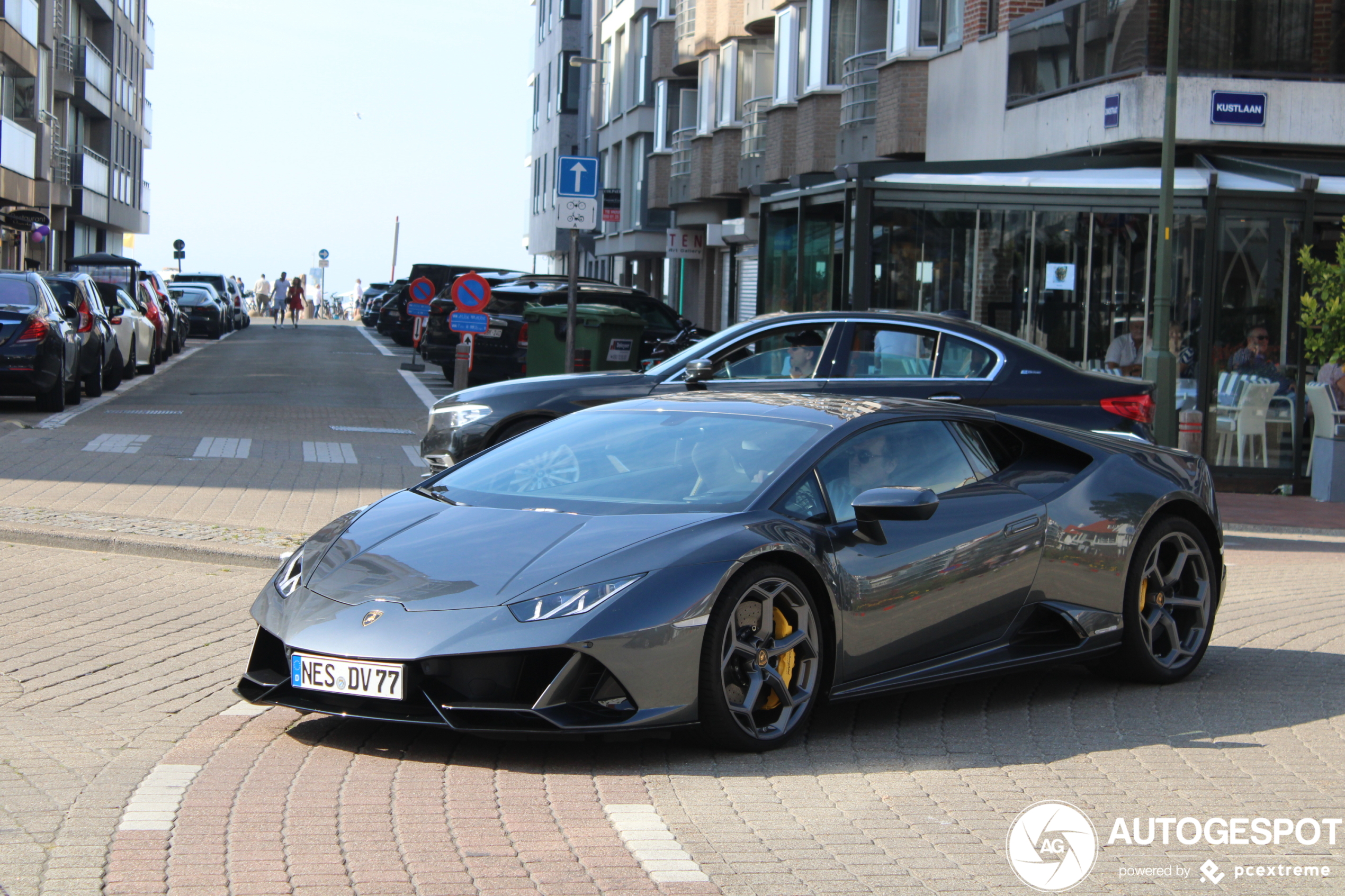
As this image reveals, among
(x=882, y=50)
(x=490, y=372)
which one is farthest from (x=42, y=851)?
(x=882, y=50)

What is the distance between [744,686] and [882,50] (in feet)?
79.0

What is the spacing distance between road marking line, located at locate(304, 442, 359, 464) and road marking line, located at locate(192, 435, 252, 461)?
57cm

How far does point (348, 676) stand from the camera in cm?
512

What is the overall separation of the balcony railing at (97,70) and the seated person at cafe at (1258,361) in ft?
162

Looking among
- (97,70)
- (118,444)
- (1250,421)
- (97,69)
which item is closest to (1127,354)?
(1250,421)

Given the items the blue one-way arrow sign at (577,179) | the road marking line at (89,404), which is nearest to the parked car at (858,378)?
the blue one-way arrow sign at (577,179)

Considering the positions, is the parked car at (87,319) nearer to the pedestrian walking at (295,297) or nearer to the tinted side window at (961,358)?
the tinted side window at (961,358)

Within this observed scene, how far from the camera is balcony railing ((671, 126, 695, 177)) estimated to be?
42.3m

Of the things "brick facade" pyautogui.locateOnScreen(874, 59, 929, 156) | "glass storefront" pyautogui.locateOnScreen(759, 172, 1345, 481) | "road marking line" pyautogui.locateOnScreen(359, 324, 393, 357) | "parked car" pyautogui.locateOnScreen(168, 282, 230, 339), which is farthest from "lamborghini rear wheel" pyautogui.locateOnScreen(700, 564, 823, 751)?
"parked car" pyautogui.locateOnScreen(168, 282, 230, 339)

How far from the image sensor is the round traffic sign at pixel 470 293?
69.8 ft

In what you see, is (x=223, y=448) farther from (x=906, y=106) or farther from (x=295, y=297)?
(x=295, y=297)

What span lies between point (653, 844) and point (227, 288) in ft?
170

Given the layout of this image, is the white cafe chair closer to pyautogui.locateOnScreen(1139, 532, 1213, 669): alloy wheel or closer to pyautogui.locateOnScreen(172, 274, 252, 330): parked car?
pyautogui.locateOnScreen(1139, 532, 1213, 669): alloy wheel

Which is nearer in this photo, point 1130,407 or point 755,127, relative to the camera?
point 1130,407
